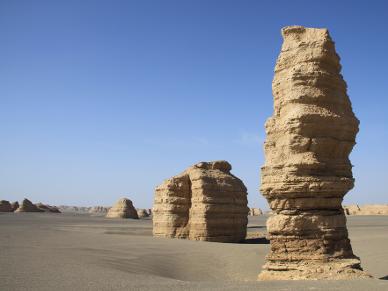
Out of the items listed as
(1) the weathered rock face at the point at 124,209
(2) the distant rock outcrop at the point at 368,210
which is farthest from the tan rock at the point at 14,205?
(2) the distant rock outcrop at the point at 368,210

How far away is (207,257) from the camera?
1528 centimetres

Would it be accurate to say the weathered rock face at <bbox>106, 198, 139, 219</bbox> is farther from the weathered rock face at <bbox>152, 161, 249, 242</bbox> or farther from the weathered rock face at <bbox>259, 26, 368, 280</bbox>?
the weathered rock face at <bbox>259, 26, 368, 280</bbox>

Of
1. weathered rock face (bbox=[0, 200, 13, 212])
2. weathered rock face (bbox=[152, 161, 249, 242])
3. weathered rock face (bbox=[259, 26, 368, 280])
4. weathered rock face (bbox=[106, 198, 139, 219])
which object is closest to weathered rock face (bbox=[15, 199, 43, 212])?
weathered rock face (bbox=[0, 200, 13, 212])

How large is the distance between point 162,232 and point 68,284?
14.3 m

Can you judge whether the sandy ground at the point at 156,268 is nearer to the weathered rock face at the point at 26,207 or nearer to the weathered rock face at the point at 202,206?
the weathered rock face at the point at 202,206

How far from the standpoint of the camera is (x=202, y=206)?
20.5m

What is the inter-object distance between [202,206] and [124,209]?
37979mm

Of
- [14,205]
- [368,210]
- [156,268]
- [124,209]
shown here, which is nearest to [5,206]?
[14,205]

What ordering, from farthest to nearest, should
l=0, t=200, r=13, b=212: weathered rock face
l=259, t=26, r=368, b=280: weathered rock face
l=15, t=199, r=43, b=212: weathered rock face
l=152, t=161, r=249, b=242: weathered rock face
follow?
l=0, t=200, r=13, b=212: weathered rock face, l=15, t=199, r=43, b=212: weathered rock face, l=152, t=161, r=249, b=242: weathered rock face, l=259, t=26, r=368, b=280: weathered rock face

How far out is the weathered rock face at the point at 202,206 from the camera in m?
20.5

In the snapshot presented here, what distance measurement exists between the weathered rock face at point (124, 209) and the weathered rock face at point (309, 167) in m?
48.0

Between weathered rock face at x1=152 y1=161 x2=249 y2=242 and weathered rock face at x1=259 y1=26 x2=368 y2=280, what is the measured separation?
10161 millimetres

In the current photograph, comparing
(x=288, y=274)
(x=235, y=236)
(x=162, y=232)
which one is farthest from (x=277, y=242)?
(x=162, y=232)

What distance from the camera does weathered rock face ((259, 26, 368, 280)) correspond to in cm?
991
